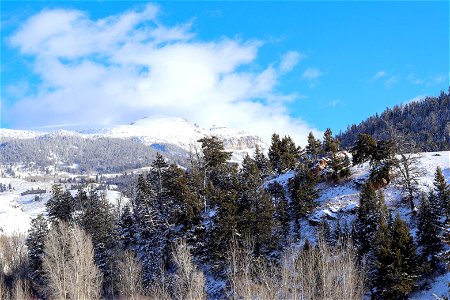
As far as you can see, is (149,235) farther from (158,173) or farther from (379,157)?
(379,157)

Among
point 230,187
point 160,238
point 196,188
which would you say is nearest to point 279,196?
point 230,187

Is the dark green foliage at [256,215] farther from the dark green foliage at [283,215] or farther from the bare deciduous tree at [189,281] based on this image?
the bare deciduous tree at [189,281]

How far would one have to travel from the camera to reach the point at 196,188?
74.8 meters

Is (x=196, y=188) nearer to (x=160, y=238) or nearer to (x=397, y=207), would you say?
(x=160, y=238)

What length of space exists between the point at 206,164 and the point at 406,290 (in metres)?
44.2

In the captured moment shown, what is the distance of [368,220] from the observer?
5009 cm

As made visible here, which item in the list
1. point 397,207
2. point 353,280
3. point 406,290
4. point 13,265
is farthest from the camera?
point 13,265

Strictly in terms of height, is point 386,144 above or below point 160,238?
above

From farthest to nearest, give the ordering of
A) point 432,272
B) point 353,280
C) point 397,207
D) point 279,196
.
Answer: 1. point 279,196
2. point 397,207
3. point 432,272
4. point 353,280

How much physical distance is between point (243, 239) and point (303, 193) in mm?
12267

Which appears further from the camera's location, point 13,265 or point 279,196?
point 13,265

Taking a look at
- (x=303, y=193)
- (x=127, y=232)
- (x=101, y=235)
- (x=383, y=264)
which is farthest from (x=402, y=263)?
(x=127, y=232)

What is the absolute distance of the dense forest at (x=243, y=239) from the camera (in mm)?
42781

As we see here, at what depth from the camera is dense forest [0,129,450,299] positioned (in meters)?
42.8
